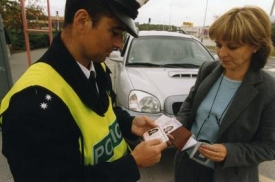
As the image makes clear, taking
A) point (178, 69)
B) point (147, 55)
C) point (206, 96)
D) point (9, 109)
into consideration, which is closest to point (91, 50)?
point (9, 109)

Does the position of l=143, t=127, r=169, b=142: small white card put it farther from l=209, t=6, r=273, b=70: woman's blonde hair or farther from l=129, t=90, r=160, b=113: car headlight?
l=129, t=90, r=160, b=113: car headlight

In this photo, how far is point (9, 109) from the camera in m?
0.91

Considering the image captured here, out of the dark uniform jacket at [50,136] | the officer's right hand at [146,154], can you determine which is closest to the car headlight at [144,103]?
the officer's right hand at [146,154]

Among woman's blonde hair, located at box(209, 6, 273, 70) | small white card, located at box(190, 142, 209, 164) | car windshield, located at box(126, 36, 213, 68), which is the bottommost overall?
small white card, located at box(190, 142, 209, 164)

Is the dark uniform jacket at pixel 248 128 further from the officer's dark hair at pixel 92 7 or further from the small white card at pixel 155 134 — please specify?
the officer's dark hair at pixel 92 7

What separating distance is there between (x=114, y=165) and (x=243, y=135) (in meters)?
0.88

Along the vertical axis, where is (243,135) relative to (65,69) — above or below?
below

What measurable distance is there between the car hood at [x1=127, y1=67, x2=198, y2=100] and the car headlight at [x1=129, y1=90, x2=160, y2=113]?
0.07 meters

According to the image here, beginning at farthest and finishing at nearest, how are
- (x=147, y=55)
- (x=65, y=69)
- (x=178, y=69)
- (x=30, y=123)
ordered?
(x=147, y=55) < (x=178, y=69) < (x=65, y=69) < (x=30, y=123)

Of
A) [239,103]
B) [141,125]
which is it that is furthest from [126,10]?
[239,103]

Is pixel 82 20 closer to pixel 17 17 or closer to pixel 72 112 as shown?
pixel 72 112

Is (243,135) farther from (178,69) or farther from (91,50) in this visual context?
(178,69)

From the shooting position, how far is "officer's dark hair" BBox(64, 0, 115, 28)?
41.6 inches

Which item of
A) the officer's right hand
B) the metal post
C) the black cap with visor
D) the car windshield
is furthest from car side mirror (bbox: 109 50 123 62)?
the officer's right hand
